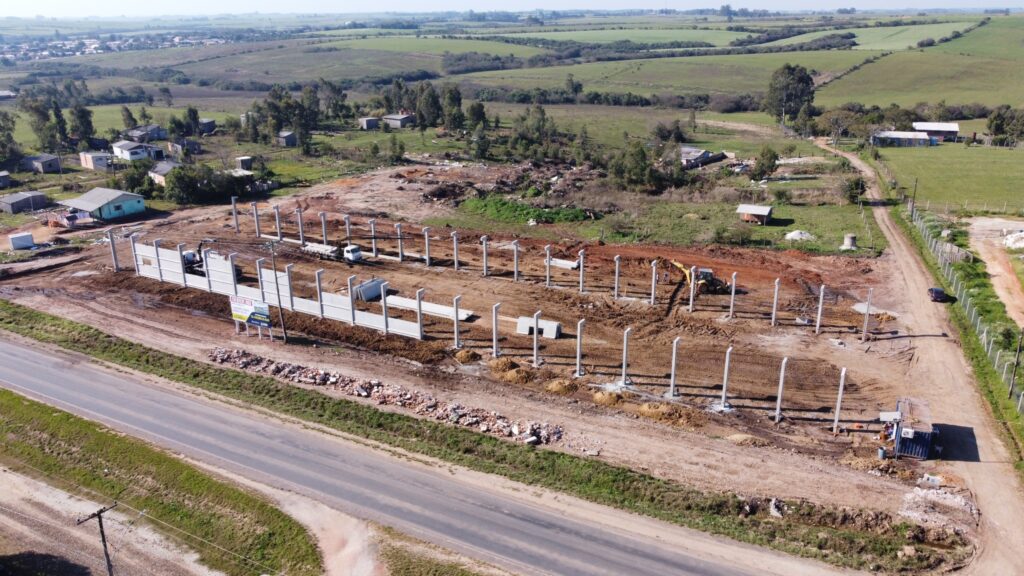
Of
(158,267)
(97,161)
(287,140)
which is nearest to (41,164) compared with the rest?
(97,161)

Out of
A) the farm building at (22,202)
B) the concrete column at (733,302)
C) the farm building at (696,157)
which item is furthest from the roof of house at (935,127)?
A: the farm building at (22,202)

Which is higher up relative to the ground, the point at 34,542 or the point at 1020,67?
the point at 1020,67

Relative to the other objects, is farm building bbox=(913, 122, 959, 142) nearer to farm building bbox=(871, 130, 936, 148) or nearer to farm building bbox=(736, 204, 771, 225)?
farm building bbox=(871, 130, 936, 148)

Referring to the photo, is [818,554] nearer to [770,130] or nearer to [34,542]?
[34,542]

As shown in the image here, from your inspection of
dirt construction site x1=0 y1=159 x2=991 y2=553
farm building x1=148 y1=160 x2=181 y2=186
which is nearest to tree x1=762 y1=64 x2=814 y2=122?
dirt construction site x1=0 y1=159 x2=991 y2=553

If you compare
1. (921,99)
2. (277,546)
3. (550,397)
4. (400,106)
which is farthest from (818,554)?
(921,99)
